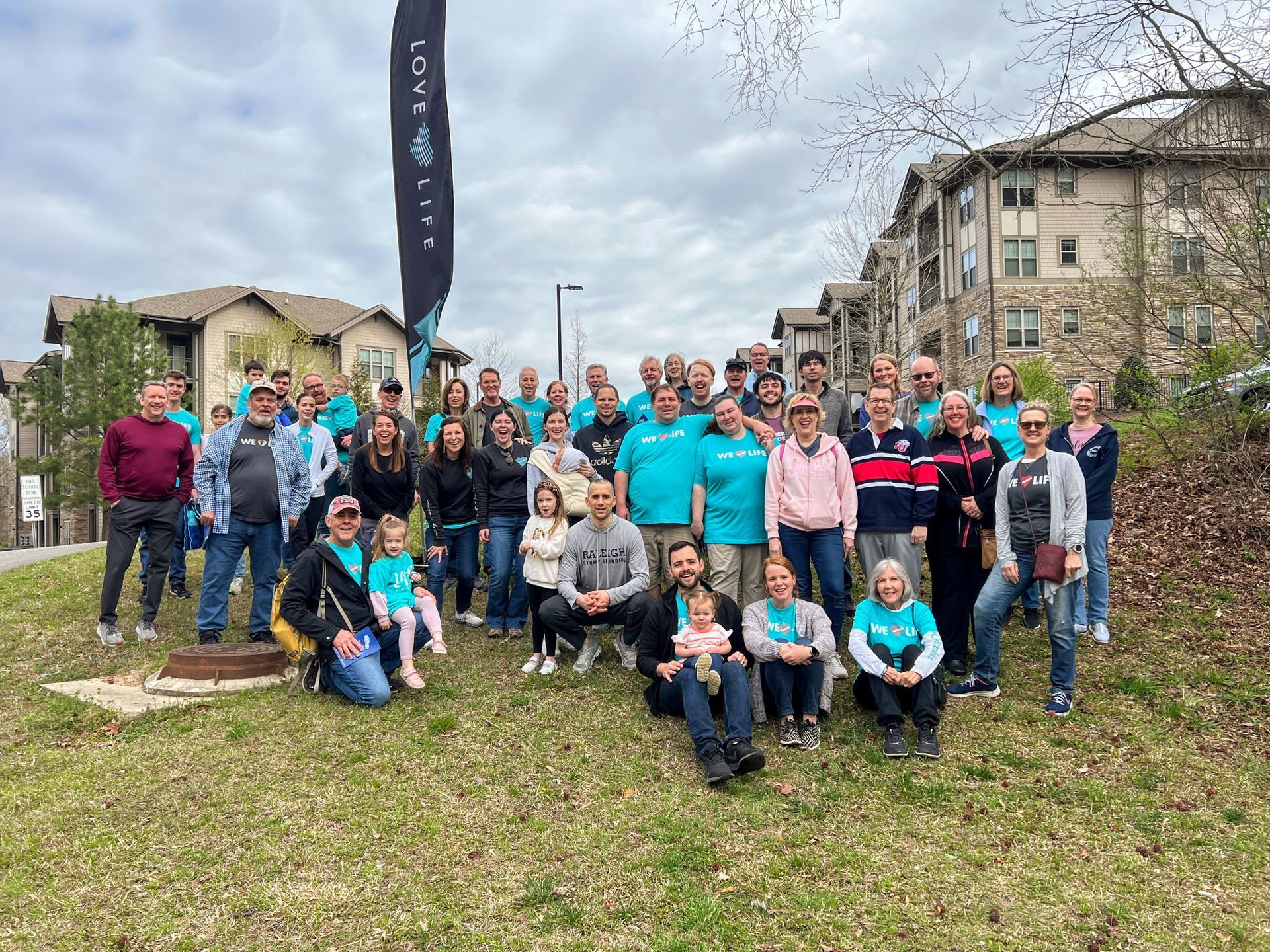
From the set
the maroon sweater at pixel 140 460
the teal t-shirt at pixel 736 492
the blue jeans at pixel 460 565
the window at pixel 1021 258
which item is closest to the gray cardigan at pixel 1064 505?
the teal t-shirt at pixel 736 492

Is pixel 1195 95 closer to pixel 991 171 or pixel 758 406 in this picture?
pixel 991 171

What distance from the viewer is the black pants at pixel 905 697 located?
503cm

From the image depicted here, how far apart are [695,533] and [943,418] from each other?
220cm

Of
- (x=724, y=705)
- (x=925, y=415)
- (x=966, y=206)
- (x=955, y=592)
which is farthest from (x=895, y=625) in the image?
(x=966, y=206)

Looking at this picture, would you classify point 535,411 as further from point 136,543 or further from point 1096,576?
point 1096,576

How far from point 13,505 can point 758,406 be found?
2005 inches

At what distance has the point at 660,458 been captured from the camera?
670cm

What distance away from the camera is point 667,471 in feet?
21.9

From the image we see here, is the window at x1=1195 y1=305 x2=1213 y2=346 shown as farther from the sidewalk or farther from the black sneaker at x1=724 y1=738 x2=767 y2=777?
the sidewalk

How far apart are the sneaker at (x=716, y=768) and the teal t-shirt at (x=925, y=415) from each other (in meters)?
3.45

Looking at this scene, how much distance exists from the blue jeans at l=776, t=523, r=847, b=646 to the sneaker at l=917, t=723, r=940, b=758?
1058mm

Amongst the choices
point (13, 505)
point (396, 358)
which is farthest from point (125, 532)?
point (13, 505)

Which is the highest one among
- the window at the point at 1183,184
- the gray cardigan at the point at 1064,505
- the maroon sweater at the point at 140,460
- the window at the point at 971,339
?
the window at the point at 971,339

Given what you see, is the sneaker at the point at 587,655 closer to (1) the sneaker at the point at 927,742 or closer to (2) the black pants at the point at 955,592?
(1) the sneaker at the point at 927,742
